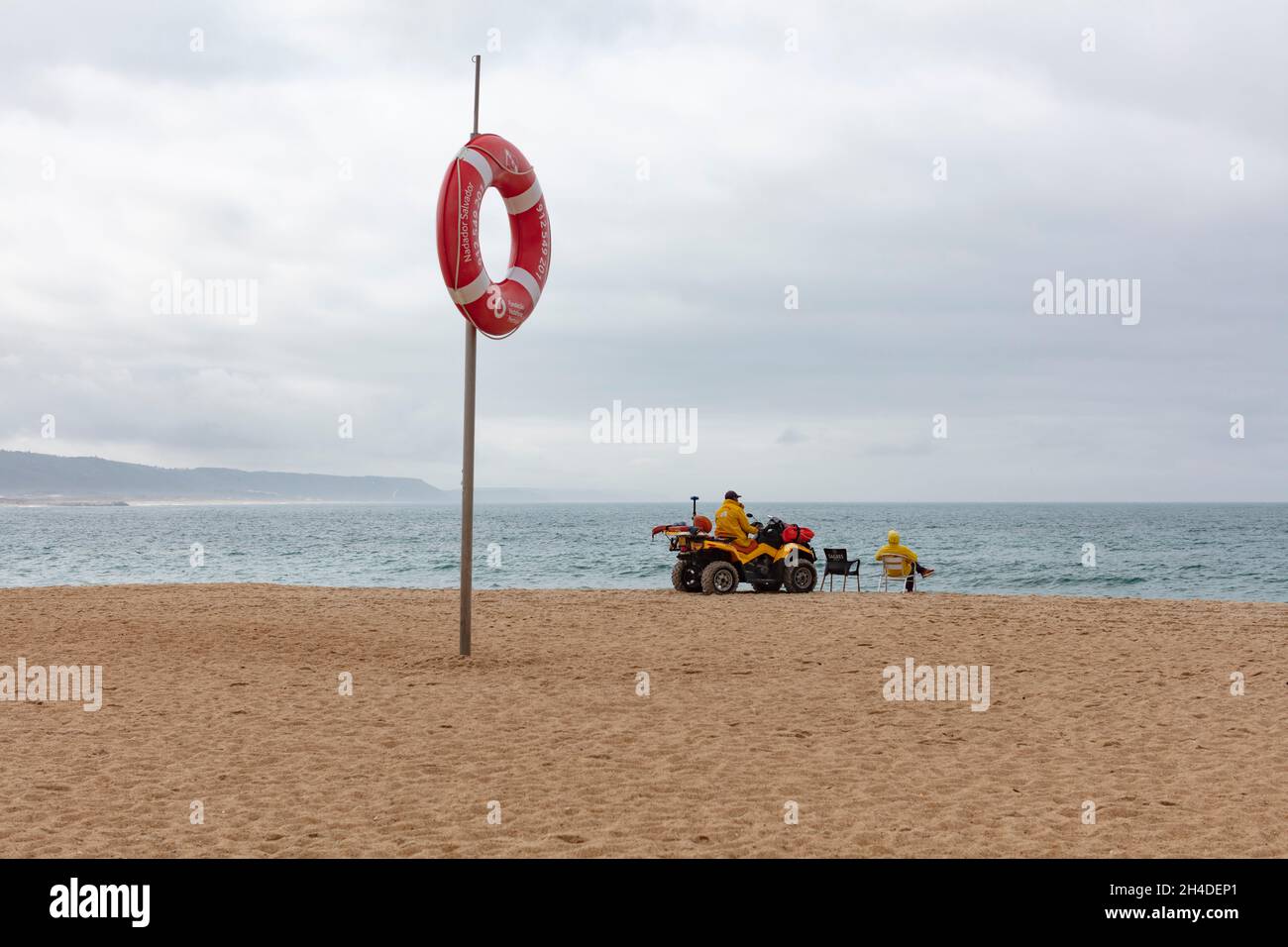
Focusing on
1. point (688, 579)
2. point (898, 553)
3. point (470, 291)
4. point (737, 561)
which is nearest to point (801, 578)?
point (737, 561)

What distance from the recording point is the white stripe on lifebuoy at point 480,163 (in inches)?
368

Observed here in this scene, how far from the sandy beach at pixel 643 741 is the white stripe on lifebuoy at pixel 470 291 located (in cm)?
342

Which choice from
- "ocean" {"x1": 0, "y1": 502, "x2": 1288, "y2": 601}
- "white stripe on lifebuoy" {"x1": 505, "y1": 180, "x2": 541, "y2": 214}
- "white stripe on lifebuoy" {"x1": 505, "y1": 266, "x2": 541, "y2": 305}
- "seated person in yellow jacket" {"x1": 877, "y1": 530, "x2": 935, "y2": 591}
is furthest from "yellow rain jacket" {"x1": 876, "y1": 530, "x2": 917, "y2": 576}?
"white stripe on lifebuoy" {"x1": 505, "y1": 180, "x2": 541, "y2": 214}

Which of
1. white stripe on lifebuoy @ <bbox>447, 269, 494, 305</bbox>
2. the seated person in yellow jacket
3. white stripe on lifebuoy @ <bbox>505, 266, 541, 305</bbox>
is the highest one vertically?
white stripe on lifebuoy @ <bbox>505, 266, 541, 305</bbox>

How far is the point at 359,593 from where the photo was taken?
55.9 ft

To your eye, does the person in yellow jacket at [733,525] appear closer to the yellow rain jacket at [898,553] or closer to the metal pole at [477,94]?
the yellow rain jacket at [898,553]

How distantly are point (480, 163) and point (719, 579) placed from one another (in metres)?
8.90

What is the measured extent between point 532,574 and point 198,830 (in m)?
27.7

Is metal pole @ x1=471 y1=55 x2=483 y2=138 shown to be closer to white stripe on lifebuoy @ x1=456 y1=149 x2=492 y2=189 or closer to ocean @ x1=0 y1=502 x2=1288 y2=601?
white stripe on lifebuoy @ x1=456 y1=149 x2=492 y2=189

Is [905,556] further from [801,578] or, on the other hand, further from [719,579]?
[719,579]

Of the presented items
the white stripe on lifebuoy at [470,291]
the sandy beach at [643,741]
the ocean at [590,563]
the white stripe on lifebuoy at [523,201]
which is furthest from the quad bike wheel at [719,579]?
the ocean at [590,563]

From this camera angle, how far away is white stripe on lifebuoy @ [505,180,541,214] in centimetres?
1043

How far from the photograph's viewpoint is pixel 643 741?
7004 millimetres
